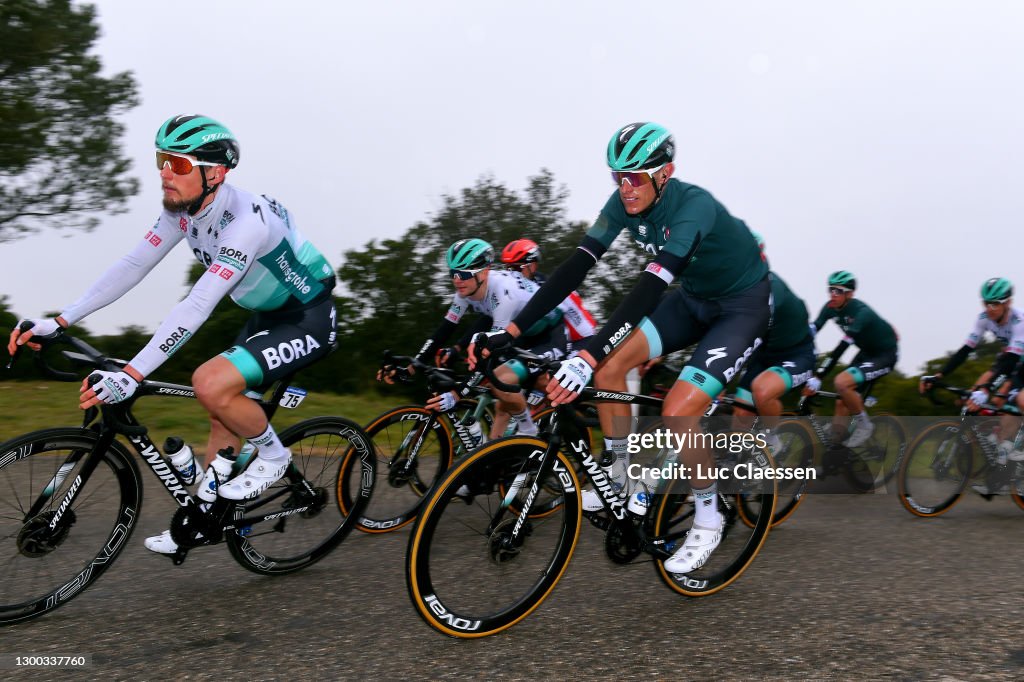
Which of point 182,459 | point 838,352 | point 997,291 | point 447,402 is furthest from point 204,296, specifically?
point 997,291

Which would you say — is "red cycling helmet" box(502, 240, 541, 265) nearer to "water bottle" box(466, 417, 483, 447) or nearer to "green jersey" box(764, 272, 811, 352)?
"water bottle" box(466, 417, 483, 447)

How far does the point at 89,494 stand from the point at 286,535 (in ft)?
3.79

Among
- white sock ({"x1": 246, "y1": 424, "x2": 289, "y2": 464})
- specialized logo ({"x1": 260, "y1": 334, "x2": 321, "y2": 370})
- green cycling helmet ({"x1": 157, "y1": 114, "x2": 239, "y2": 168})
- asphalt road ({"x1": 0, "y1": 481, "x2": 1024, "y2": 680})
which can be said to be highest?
green cycling helmet ({"x1": 157, "y1": 114, "x2": 239, "y2": 168})

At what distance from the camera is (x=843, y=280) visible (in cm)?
832

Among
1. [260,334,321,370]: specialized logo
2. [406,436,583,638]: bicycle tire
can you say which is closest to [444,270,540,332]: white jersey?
[260,334,321,370]: specialized logo

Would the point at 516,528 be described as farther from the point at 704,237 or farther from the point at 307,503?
the point at 704,237

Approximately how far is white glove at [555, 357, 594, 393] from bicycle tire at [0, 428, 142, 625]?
2.00 metres

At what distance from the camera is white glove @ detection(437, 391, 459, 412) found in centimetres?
568

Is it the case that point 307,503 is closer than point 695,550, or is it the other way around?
point 695,550

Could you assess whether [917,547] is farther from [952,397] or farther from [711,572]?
[952,397]

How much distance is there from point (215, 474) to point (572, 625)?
1.82 metres

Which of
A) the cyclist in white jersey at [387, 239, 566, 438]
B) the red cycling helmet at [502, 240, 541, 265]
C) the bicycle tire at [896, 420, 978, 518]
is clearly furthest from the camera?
the red cycling helmet at [502, 240, 541, 265]

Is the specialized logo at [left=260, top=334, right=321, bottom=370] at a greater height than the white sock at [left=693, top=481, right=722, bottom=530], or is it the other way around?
the specialized logo at [left=260, top=334, right=321, bottom=370]

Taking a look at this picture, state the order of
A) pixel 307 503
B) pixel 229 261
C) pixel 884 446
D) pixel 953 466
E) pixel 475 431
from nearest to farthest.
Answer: pixel 229 261 < pixel 307 503 < pixel 475 431 < pixel 953 466 < pixel 884 446
